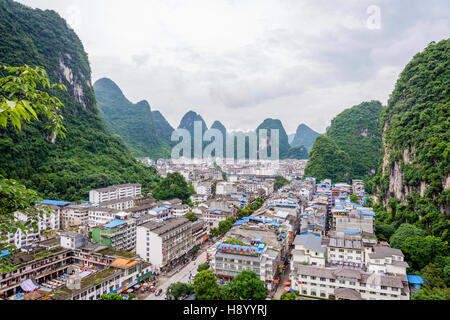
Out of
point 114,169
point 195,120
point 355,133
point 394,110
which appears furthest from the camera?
point 195,120

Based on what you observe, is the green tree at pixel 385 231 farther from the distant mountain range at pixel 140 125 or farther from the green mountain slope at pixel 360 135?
the distant mountain range at pixel 140 125

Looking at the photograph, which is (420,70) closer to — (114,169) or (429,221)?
(429,221)

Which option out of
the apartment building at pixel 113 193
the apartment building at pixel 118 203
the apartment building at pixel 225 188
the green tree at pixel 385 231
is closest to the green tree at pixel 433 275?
the green tree at pixel 385 231

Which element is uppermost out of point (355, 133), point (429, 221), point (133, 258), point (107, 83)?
point (107, 83)

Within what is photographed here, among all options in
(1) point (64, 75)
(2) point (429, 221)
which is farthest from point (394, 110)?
(1) point (64, 75)

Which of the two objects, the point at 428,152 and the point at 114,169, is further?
the point at 114,169

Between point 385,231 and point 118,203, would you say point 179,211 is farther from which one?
point 385,231

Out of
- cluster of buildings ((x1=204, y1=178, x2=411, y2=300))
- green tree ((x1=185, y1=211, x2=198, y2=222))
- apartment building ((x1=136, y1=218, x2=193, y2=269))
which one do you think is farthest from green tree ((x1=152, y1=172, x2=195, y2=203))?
cluster of buildings ((x1=204, y1=178, x2=411, y2=300))

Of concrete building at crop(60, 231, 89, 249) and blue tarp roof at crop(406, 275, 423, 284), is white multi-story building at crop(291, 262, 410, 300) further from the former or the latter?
concrete building at crop(60, 231, 89, 249)
